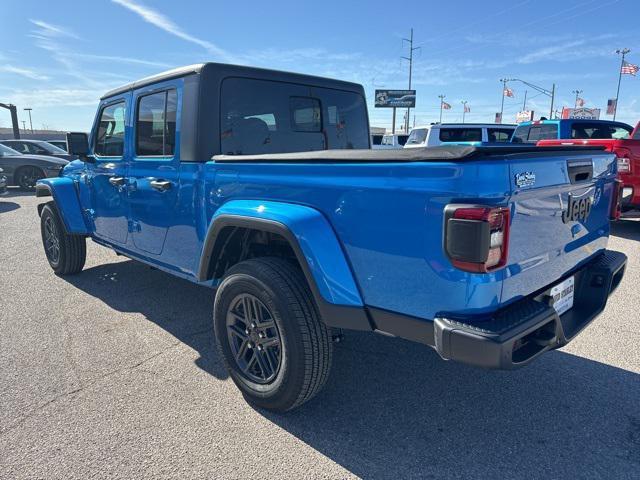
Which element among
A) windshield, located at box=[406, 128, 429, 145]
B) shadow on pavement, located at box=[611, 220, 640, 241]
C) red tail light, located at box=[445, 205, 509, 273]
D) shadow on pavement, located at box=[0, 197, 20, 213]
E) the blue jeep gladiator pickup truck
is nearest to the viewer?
red tail light, located at box=[445, 205, 509, 273]

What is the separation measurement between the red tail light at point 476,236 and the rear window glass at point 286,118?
6.15ft

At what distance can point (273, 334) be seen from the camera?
2.56m

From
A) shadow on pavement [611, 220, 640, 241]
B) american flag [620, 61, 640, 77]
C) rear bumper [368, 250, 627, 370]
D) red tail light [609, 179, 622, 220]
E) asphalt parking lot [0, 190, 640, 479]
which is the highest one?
american flag [620, 61, 640, 77]

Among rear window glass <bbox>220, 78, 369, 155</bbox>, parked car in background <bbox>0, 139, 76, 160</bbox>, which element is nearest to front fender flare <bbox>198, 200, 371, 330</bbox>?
rear window glass <bbox>220, 78, 369, 155</bbox>

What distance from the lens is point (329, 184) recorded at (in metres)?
2.17

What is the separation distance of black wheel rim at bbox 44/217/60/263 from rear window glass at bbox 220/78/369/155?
10.1ft

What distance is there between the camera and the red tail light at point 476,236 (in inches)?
66.7

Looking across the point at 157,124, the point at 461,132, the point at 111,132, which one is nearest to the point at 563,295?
the point at 157,124

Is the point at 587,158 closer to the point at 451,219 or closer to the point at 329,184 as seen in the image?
the point at 451,219

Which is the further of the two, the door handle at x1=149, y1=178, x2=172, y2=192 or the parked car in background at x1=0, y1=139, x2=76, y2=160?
the parked car in background at x1=0, y1=139, x2=76, y2=160

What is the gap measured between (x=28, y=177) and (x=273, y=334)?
1446 cm

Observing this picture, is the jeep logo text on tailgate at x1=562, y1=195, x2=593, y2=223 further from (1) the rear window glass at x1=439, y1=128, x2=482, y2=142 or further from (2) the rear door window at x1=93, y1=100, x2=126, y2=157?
(1) the rear window glass at x1=439, y1=128, x2=482, y2=142

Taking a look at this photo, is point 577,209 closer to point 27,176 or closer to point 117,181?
point 117,181

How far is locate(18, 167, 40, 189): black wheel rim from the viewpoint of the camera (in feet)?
45.3
